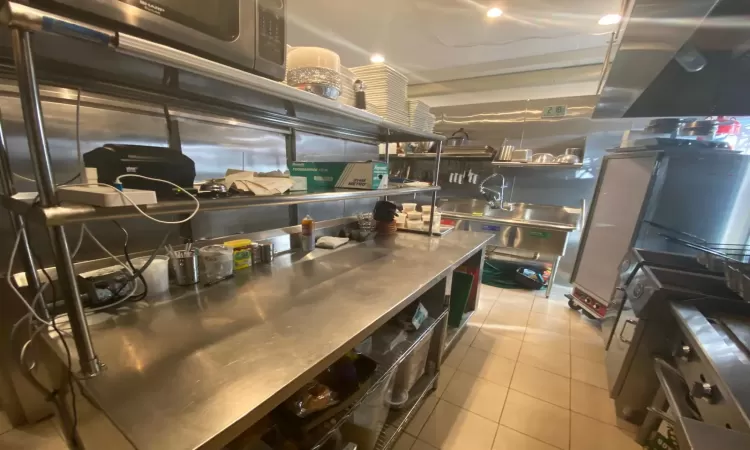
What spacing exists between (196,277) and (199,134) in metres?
0.55

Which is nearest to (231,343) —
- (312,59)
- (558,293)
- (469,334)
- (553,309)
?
(312,59)

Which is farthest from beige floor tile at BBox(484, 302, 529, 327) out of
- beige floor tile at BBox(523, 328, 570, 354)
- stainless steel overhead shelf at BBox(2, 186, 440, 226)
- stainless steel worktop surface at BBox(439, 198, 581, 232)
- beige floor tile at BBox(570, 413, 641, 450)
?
stainless steel overhead shelf at BBox(2, 186, 440, 226)

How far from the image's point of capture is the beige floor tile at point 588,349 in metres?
1.98

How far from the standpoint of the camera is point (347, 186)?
1383 mm

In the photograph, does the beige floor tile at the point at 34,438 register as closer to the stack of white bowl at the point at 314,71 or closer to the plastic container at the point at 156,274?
the plastic container at the point at 156,274

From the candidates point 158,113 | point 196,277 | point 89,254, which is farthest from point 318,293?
point 158,113

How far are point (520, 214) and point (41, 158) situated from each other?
144 inches

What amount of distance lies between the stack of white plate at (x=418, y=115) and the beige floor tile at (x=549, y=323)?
1.81 meters

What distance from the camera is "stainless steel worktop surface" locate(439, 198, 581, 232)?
281cm

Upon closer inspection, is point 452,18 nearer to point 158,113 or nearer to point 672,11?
point 672,11

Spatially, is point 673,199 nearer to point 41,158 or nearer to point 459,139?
point 459,139

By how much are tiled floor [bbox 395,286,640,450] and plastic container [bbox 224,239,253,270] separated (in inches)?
40.6

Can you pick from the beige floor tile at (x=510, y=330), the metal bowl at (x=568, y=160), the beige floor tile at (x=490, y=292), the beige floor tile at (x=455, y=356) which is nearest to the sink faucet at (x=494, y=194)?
the metal bowl at (x=568, y=160)

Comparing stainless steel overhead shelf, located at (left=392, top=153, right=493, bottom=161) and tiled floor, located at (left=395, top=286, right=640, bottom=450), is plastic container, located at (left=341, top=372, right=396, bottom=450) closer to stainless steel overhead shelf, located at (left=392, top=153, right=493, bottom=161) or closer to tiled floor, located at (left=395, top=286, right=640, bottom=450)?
tiled floor, located at (left=395, top=286, right=640, bottom=450)
